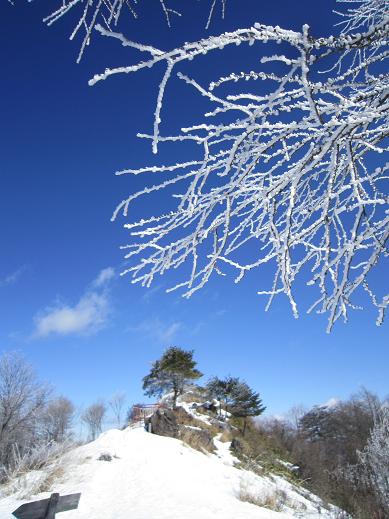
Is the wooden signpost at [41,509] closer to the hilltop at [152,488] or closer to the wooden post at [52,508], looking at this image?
the wooden post at [52,508]

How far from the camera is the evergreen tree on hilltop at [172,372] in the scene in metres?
31.8

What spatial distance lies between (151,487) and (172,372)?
879 inches

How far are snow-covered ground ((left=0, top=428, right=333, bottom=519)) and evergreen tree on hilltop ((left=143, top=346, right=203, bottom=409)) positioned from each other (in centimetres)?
1611

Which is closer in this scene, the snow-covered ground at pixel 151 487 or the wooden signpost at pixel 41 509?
the wooden signpost at pixel 41 509

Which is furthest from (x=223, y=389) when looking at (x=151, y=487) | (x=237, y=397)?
(x=151, y=487)

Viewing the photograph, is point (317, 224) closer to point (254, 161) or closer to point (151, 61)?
point (254, 161)

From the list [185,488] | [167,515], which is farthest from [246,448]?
[167,515]

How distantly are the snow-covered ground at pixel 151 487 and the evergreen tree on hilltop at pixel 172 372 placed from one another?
16.1 m

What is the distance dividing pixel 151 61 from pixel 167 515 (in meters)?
8.93

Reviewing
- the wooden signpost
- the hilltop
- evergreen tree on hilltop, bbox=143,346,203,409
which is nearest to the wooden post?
the wooden signpost

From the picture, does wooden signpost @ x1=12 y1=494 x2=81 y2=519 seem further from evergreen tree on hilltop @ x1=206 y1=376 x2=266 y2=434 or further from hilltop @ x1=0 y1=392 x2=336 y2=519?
→ evergreen tree on hilltop @ x1=206 y1=376 x2=266 y2=434

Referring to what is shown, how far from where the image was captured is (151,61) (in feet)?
3.75

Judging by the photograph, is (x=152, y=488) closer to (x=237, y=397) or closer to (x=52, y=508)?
(x=52, y=508)

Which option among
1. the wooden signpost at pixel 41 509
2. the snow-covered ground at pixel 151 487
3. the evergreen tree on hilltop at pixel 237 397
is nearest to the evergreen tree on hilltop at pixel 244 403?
the evergreen tree on hilltop at pixel 237 397
